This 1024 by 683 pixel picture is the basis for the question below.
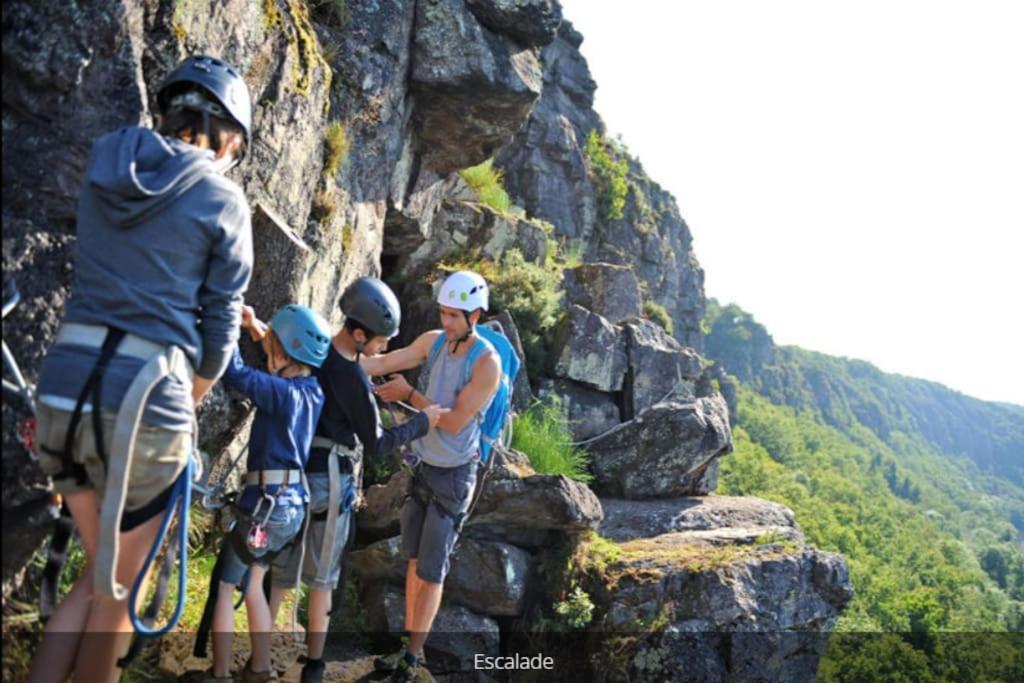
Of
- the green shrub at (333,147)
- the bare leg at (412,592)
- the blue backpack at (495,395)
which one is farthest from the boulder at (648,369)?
the bare leg at (412,592)

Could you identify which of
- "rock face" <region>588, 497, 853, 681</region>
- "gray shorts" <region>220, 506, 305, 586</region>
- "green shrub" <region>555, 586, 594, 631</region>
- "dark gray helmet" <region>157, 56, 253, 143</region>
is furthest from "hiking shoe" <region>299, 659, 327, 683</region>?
"rock face" <region>588, 497, 853, 681</region>

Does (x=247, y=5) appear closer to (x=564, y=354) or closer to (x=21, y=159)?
(x=21, y=159)

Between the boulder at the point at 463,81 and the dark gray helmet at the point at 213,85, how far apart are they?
698cm

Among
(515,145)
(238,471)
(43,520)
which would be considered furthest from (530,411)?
(515,145)

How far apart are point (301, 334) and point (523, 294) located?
10.6 metres

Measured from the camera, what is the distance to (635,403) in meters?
16.2

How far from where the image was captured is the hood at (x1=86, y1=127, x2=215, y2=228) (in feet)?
10.3

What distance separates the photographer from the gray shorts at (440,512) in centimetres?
562

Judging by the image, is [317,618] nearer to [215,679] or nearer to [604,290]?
[215,679]

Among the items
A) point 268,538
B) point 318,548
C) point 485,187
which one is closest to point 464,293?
point 318,548

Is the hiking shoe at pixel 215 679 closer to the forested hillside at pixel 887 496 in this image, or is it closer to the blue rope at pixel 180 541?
the blue rope at pixel 180 541

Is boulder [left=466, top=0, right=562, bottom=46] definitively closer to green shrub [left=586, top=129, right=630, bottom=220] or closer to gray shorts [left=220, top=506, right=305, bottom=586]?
gray shorts [left=220, top=506, right=305, bottom=586]

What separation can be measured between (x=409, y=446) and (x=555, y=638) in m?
3.99

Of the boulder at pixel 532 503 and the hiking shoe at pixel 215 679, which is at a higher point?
the boulder at pixel 532 503
